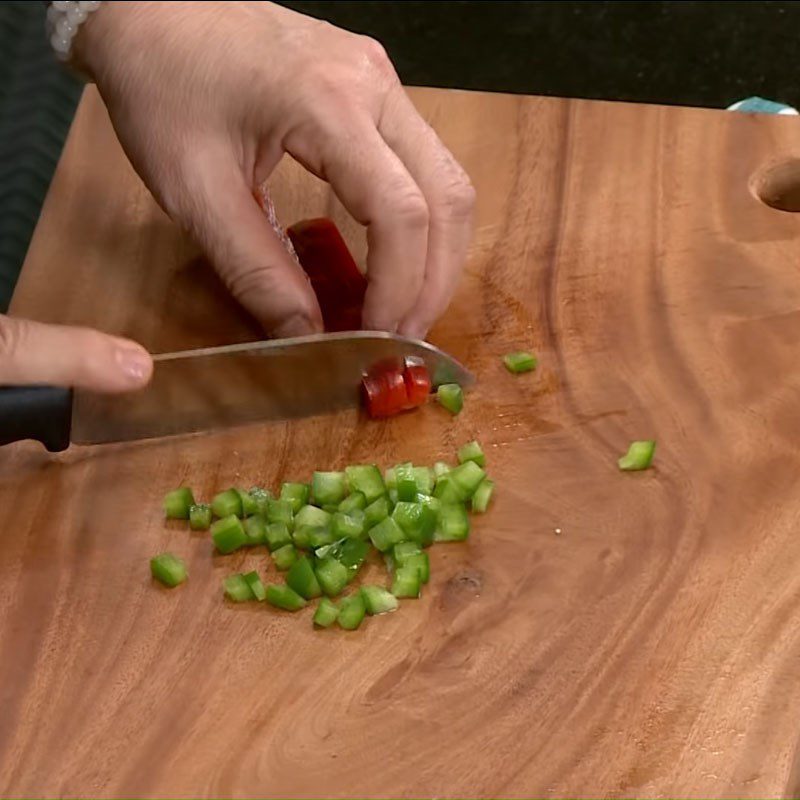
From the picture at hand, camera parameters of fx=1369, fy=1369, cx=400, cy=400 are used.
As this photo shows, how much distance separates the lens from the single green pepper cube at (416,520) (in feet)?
4.54

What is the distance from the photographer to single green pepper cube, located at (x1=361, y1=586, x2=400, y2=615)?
4.41 ft

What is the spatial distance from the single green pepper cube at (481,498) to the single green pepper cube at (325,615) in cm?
19

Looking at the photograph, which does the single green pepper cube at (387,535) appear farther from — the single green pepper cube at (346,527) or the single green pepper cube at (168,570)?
the single green pepper cube at (168,570)

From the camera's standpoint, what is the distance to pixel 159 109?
1512 mm

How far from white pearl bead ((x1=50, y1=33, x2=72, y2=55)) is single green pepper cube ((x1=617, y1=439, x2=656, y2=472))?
781mm

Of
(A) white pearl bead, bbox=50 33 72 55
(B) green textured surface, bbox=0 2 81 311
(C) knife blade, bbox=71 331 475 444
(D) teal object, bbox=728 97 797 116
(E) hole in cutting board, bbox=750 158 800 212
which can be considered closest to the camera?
(C) knife blade, bbox=71 331 475 444

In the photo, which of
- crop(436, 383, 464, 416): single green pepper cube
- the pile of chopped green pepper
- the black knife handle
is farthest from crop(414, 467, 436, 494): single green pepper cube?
the black knife handle

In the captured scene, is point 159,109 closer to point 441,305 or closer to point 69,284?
point 69,284

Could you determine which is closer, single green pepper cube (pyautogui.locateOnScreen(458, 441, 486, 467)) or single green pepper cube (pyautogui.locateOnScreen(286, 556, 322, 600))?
single green pepper cube (pyautogui.locateOnScreen(286, 556, 322, 600))

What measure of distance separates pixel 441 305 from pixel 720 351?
0.32 metres

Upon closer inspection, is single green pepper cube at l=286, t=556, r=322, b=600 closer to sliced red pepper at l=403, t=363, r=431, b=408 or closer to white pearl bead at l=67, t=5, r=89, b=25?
sliced red pepper at l=403, t=363, r=431, b=408

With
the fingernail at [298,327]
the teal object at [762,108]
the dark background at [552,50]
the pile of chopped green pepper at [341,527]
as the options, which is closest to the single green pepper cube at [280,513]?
the pile of chopped green pepper at [341,527]

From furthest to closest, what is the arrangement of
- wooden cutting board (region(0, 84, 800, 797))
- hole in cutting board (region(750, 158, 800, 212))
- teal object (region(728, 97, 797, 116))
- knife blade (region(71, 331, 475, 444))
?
teal object (region(728, 97, 797, 116)), hole in cutting board (region(750, 158, 800, 212)), knife blade (region(71, 331, 475, 444)), wooden cutting board (region(0, 84, 800, 797))

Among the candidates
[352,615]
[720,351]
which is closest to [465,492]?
[352,615]
